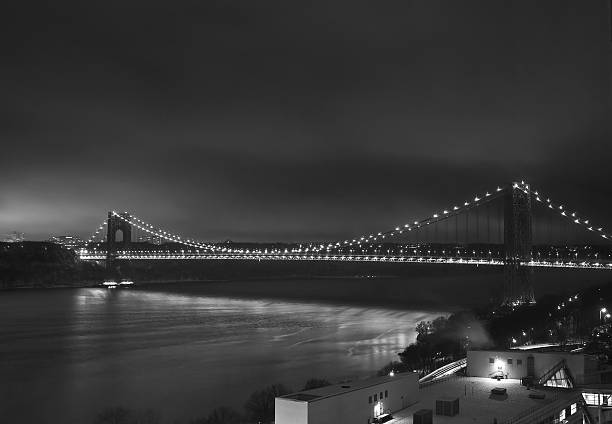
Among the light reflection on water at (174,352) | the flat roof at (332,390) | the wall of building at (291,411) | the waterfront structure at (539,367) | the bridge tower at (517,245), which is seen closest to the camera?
the wall of building at (291,411)

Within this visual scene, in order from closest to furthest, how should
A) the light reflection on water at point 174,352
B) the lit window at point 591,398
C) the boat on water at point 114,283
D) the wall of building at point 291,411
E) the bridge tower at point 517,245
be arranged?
1. the wall of building at point 291,411
2. the lit window at point 591,398
3. the light reflection on water at point 174,352
4. the bridge tower at point 517,245
5. the boat on water at point 114,283

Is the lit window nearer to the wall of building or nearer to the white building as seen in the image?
the white building

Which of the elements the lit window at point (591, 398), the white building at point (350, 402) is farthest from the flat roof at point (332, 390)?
the lit window at point (591, 398)

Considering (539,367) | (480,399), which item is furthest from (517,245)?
(480,399)

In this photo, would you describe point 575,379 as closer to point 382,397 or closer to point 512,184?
point 382,397

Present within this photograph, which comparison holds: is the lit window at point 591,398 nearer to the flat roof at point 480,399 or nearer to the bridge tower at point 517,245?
the flat roof at point 480,399

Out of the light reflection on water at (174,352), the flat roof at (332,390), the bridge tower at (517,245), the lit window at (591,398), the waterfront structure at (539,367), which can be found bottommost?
the light reflection on water at (174,352)

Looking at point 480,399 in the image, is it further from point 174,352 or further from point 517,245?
point 517,245

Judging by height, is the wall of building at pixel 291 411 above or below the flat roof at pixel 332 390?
below
